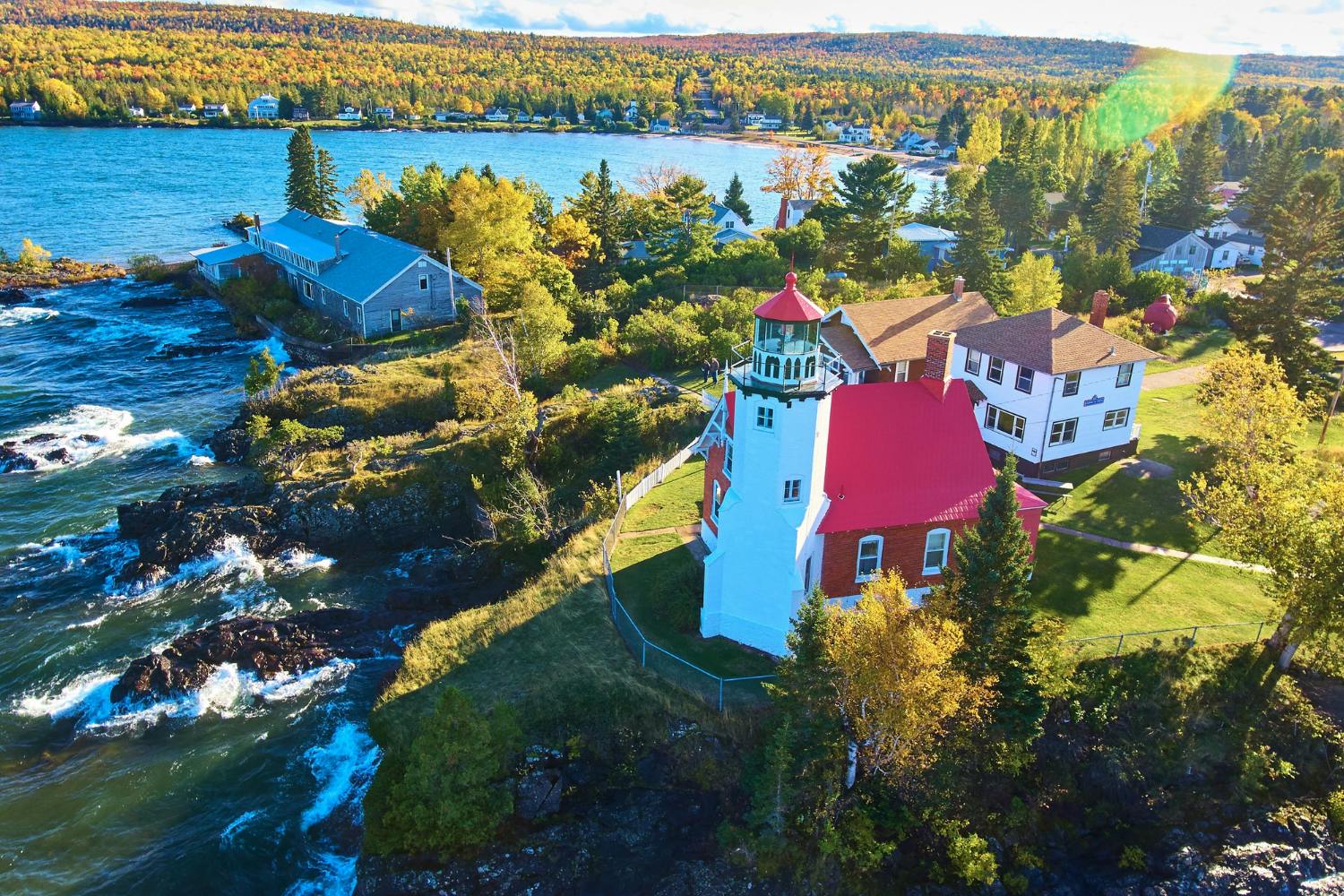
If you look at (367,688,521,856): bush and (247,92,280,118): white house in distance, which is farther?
(247,92,280,118): white house in distance

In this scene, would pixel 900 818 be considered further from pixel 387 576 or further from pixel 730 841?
pixel 387 576

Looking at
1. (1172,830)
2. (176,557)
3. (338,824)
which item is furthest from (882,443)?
(176,557)

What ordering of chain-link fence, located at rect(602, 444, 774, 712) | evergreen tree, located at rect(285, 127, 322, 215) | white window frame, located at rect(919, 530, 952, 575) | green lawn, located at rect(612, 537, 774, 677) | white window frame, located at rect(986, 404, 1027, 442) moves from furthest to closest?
evergreen tree, located at rect(285, 127, 322, 215), white window frame, located at rect(986, 404, 1027, 442), white window frame, located at rect(919, 530, 952, 575), green lawn, located at rect(612, 537, 774, 677), chain-link fence, located at rect(602, 444, 774, 712)

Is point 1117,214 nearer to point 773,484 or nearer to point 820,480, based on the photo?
point 820,480

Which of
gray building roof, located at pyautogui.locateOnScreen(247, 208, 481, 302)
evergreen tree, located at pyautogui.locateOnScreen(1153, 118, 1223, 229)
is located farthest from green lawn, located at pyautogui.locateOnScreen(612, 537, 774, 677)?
evergreen tree, located at pyautogui.locateOnScreen(1153, 118, 1223, 229)

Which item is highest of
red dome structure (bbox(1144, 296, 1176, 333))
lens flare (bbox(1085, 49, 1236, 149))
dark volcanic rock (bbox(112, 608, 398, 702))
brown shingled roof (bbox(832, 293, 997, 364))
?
lens flare (bbox(1085, 49, 1236, 149))

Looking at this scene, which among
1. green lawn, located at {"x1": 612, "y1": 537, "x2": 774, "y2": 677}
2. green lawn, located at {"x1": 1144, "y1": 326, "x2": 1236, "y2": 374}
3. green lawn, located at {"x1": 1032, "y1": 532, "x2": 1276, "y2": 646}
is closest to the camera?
green lawn, located at {"x1": 612, "y1": 537, "x2": 774, "y2": 677}

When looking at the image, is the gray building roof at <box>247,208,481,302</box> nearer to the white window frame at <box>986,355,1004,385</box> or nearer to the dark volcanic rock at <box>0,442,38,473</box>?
the dark volcanic rock at <box>0,442,38,473</box>

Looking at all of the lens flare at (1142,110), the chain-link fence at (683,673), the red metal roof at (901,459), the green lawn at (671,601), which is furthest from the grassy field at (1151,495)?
the lens flare at (1142,110)
